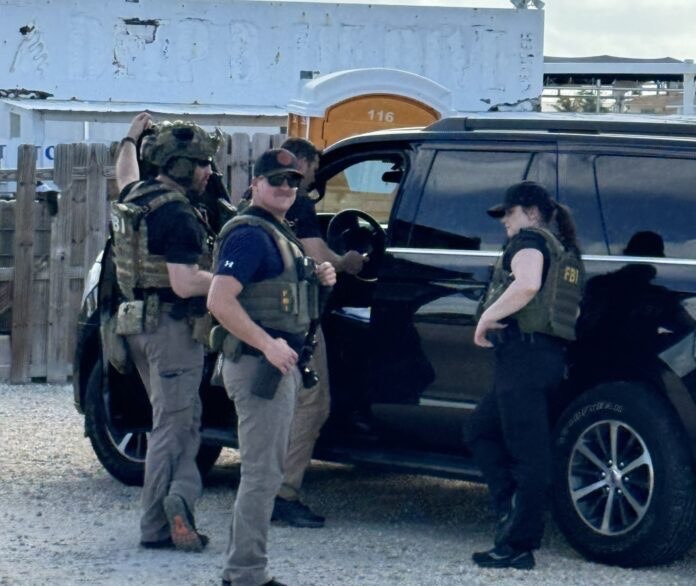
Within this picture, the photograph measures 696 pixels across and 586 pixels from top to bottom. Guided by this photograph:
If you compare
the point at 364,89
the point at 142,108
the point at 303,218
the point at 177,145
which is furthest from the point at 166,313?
the point at 142,108

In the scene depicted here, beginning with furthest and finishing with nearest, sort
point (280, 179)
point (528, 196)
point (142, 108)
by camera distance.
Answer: point (142, 108) → point (528, 196) → point (280, 179)

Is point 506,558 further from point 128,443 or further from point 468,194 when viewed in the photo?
point 128,443

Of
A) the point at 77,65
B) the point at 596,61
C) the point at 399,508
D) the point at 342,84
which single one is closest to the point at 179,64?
the point at 77,65

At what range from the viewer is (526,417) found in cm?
639

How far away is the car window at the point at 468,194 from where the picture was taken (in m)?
6.86

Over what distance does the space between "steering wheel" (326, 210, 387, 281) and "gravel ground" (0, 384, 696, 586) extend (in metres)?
1.23

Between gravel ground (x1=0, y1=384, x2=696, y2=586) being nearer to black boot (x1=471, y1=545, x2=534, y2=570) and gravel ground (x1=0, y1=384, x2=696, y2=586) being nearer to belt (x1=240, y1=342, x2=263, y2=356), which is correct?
black boot (x1=471, y1=545, x2=534, y2=570)

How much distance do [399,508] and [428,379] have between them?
1196 mm

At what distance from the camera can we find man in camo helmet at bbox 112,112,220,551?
6680 millimetres

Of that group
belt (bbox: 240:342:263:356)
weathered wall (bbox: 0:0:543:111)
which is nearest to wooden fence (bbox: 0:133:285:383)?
belt (bbox: 240:342:263:356)

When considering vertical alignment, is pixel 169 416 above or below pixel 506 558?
above

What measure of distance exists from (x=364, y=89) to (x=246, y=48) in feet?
29.2

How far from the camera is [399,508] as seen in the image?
786 centimetres

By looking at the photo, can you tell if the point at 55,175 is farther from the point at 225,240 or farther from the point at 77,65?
the point at 77,65
